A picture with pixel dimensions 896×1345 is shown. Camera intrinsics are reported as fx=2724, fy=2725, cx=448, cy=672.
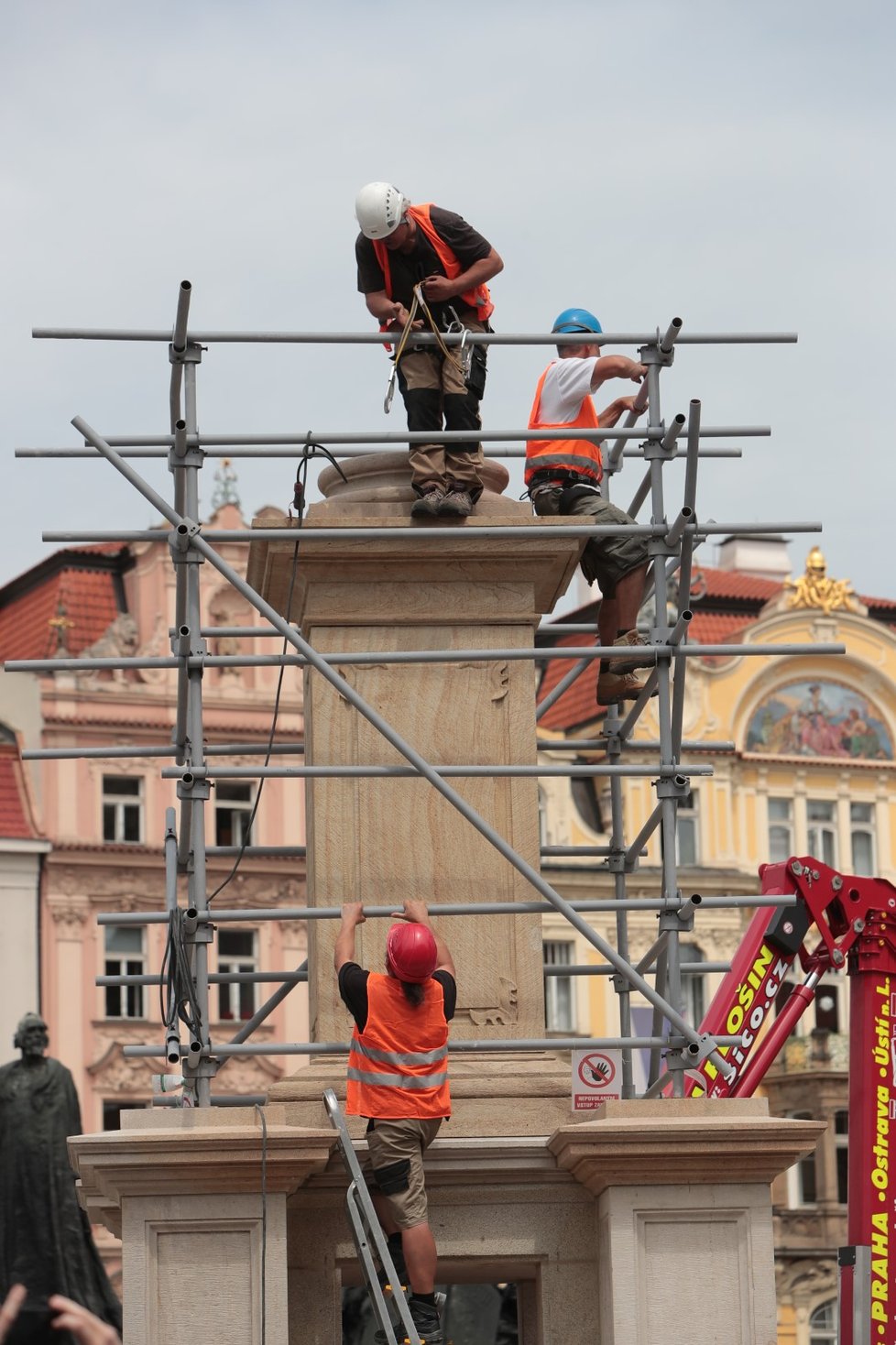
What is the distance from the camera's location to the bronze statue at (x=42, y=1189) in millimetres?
15156

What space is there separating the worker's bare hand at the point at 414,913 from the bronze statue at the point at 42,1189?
4802 mm

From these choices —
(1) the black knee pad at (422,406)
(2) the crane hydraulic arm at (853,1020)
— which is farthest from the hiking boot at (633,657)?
(2) the crane hydraulic arm at (853,1020)

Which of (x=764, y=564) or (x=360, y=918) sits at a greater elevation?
(x=764, y=564)

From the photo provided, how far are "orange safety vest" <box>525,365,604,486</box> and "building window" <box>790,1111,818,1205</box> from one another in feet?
111

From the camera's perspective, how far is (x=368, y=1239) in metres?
10.3

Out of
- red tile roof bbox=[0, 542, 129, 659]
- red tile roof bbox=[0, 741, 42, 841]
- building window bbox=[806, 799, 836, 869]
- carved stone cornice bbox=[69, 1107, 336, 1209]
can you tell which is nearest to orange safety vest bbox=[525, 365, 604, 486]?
carved stone cornice bbox=[69, 1107, 336, 1209]

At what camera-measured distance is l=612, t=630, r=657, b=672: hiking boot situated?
11438mm

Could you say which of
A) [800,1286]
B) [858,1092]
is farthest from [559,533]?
[800,1286]

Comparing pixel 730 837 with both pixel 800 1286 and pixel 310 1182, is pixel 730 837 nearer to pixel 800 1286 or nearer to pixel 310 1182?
pixel 800 1286

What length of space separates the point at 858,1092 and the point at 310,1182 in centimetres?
547

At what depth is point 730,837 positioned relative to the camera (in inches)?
1805

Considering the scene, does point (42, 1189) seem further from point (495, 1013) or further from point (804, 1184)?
point (804, 1184)

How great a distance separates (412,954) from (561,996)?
34.5 m

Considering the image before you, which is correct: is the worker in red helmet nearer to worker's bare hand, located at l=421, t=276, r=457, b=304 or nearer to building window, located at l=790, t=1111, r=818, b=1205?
worker's bare hand, located at l=421, t=276, r=457, b=304
